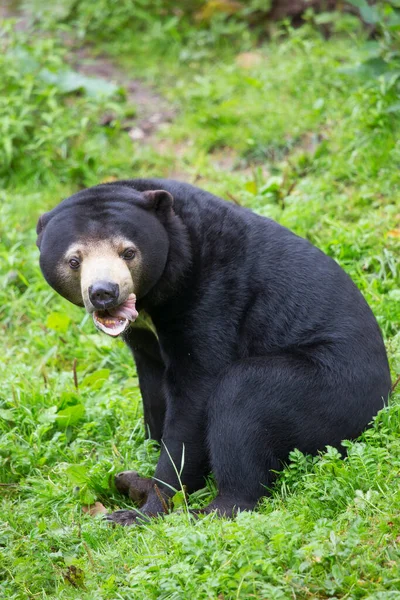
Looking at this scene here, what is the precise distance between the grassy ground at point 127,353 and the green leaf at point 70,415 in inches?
0.6

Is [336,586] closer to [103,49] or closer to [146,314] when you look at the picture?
[146,314]

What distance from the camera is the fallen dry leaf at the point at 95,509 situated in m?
4.82

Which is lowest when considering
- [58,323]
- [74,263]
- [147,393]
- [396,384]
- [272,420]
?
[58,323]

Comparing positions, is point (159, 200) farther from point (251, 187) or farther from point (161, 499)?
point (251, 187)

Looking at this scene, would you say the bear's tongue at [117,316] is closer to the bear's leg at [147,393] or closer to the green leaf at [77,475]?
the bear's leg at [147,393]

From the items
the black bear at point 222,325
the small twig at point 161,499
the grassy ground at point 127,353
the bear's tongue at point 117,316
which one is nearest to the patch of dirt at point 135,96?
the grassy ground at point 127,353

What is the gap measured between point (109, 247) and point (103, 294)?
0.34 metres

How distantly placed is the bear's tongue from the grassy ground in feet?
3.25

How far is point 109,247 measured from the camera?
4.52 metres

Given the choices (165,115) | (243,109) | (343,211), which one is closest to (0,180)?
(165,115)

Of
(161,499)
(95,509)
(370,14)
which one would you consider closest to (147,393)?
(95,509)

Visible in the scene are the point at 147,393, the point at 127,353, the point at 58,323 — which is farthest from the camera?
the point at 58,323

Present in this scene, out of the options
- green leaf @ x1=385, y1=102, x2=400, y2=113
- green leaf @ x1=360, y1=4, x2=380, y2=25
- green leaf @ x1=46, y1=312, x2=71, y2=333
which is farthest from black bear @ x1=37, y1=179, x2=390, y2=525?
green leaf @ x1=360, y1=4, x2=380, y2=25

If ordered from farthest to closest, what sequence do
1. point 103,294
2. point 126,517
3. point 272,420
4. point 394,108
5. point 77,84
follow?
point 77,84 < point 394,108 < point 126,517 < point 272,420 < point 103,294
